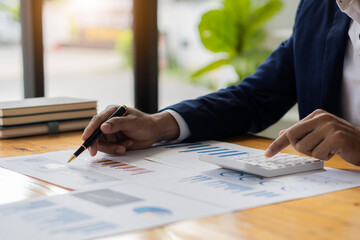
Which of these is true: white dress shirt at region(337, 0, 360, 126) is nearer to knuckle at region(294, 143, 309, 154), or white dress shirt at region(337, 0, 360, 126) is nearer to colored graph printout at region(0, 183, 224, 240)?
knuckle at region(294, 143, 309, 154)

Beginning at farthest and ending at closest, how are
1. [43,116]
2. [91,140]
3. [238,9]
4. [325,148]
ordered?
[238,9]
[43,116]
[91,140]
[325,148]

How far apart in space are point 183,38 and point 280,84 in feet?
13.4

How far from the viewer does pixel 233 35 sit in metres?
3.34

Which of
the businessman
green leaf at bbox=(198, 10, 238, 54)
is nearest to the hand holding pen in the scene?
the businessman

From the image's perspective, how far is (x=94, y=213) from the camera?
2.32 ft

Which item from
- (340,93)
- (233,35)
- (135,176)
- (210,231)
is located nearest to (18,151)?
(135,176)

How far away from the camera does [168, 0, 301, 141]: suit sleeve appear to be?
4.40ft

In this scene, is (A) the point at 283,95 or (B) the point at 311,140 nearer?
(B) the point at 311,140

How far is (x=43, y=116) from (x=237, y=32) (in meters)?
2.12

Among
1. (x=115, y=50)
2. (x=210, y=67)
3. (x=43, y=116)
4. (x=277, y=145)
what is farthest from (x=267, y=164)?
(x=115, y=50)

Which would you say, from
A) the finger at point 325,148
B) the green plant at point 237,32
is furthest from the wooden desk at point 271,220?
the green plant at point 237,32

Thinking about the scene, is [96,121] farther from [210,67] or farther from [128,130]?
[210,67]

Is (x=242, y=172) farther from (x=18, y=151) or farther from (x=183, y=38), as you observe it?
(x=183, y=38)

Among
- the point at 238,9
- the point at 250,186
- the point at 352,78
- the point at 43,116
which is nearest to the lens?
the point at 250,186
